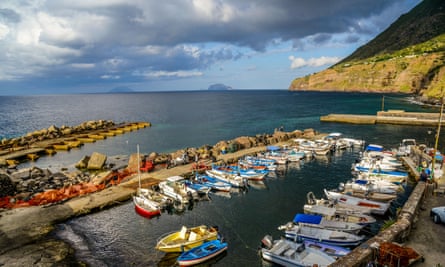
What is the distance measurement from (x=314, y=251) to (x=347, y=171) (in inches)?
1158

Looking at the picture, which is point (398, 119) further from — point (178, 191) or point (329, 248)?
point (329, 248)

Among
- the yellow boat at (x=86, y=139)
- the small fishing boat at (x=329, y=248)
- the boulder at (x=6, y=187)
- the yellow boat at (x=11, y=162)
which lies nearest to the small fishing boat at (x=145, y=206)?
the small fishing boat at (x=329, y=248)

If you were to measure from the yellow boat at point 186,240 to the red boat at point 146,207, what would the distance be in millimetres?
7814

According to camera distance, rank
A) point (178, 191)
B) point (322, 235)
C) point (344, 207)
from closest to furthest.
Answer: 1. point (322, 235)
2. point (344, 207)
3. point (178, 191)

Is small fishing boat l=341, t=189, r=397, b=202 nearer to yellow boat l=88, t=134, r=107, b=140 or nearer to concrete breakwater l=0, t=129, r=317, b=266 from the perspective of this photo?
concrete breakwater l=0, t=129, r=317, b=266

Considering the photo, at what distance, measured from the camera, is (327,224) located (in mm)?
26062

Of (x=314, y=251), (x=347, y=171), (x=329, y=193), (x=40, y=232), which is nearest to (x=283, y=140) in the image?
(x=347, y=171)

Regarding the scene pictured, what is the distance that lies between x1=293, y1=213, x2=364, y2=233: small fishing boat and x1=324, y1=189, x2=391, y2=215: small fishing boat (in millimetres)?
5121

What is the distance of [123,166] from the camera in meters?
53.9

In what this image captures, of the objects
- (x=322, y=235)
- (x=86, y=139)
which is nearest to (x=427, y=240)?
(x=322, y=235)

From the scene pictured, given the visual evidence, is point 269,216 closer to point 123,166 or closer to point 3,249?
point 3,249

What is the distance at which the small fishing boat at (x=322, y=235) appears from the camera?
2350cm

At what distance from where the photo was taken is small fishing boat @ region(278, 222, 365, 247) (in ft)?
77.1

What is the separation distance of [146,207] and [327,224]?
20.4 m
